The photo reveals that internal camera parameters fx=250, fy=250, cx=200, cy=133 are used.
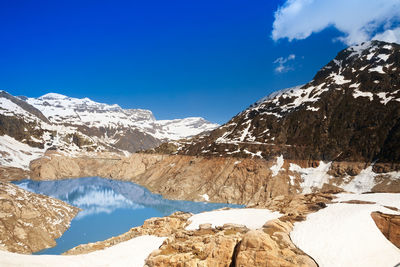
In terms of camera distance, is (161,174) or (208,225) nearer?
(208,225)

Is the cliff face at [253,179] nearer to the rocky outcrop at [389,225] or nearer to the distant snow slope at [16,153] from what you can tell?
the rocky outcrop at [389,225]

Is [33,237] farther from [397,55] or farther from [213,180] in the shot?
[397,55]

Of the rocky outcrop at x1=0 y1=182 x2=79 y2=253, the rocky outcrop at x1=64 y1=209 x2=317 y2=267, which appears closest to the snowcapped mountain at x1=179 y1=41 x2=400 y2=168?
the rocky outcrop at x1=0 y1=182 x2=79 y2=253

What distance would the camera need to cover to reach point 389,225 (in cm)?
1867

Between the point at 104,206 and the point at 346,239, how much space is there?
7462 centimetres

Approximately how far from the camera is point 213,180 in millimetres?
81062

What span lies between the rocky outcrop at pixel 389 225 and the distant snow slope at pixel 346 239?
0.34 metres

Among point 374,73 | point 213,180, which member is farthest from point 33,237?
point 374,73

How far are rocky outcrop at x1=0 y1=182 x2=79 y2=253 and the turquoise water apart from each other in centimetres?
192

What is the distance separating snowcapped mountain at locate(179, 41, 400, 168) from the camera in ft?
235

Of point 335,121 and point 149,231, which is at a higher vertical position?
point 335,121

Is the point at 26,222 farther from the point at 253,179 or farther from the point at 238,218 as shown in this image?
the point at 253,179

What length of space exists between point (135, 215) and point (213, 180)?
26.9 metres

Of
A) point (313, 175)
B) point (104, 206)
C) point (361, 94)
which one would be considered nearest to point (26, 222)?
point (104, 206)
